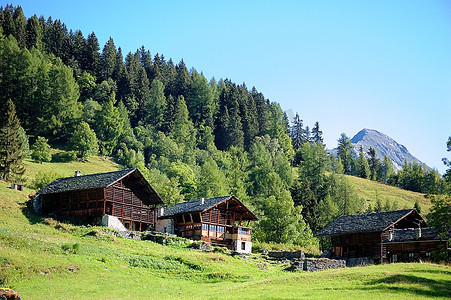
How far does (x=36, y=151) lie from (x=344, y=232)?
234ft

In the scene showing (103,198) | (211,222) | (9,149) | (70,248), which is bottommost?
(70,248)

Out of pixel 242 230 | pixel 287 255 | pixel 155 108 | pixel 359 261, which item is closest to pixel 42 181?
pixel 242 230

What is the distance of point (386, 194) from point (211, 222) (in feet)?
336

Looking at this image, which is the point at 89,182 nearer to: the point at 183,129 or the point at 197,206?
the point at 197,206

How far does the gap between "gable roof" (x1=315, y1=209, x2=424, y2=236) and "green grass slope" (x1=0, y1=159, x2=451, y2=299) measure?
1983 cm

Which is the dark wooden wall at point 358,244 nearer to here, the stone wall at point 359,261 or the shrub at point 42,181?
the stone wall at point 359,261

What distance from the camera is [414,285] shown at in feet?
106

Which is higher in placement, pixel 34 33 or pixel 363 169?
pixel 34 33

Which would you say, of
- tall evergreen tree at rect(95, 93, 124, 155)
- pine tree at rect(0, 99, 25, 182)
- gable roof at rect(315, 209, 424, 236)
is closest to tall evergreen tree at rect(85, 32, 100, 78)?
tall evergreen tree at rect(95, 93, 124, 155)

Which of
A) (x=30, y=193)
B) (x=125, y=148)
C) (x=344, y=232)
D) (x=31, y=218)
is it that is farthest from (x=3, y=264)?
(x=125, y=148)

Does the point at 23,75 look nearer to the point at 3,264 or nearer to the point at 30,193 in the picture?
the point at 30,193

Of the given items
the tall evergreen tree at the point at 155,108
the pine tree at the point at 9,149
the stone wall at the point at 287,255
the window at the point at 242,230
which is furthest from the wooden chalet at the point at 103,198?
the tall evergreen tree at the point at 155,108

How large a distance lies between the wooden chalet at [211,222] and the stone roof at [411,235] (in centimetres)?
1850

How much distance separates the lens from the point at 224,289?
112 feet
